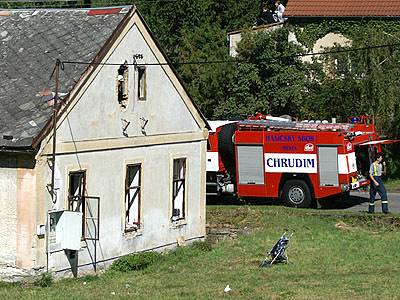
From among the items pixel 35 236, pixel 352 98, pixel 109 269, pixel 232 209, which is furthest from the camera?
pixel 352 98

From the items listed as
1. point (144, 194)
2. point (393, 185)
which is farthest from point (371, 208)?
point (393, 185)

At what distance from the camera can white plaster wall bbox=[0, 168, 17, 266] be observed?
68.5ft

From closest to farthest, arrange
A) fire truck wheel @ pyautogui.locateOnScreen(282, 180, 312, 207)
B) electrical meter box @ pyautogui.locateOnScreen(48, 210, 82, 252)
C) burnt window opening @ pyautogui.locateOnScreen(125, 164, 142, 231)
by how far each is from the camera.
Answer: electrical meter box @ pyautogui.locateOnScreen(48, 210, 82, 252)
burnt window opening @ pyautogui.locateOnScreen(125, 164, 142, 231)
fire truck wheel @ pyautogui.locateOnScreen(282, 180, 312, 207)

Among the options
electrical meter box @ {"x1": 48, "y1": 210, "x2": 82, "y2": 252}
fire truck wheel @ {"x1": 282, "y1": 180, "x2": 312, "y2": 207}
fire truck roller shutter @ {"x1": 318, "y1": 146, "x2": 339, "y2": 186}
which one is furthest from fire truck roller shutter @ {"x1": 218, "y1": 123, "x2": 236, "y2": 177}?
electrical meter box @ {"x1": 48, "y1": 210, "x2": 82, "y2": 252}

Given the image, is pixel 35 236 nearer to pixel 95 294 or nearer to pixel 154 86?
pixel 95 294

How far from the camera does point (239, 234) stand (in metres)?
27.8

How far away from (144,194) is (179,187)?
1878 millimetres

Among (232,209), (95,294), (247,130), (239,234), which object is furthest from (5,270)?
(247,130)

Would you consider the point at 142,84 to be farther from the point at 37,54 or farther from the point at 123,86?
the point at 37,54

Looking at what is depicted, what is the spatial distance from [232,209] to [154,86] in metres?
7.32

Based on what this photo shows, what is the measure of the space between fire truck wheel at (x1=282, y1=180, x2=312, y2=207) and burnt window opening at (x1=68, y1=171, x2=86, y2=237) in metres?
11.2

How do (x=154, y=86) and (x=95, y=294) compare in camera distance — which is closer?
(x=95, y=294)

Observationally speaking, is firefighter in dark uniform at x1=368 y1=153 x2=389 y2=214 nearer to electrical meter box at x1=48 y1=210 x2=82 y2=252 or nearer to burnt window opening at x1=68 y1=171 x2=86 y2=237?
burnt window opening at x1=68 y1=171 x2=86 y2=237

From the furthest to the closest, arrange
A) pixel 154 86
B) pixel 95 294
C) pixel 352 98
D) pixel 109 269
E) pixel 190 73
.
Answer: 1. pixel 190 73
2. pixel 352 98
3. pixel 154 86
4. pixel 109 269
5. pixel 95 294
